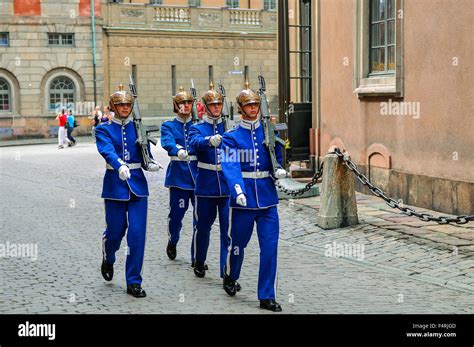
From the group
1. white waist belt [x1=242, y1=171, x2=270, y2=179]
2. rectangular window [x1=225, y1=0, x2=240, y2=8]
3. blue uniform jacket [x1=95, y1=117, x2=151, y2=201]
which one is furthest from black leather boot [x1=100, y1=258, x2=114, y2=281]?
rectangular window [x1=225, y1=0, x2=240, y2=8]

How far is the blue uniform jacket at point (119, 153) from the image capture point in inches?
335

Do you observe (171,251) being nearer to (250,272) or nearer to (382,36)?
(250,272)

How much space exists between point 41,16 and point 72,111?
4592mm

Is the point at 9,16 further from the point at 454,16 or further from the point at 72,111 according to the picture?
the point at 454,16

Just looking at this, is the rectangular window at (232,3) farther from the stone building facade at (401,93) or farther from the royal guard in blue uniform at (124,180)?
the royal guard in blue uniform at (124,180)

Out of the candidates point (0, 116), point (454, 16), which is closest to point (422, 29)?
Result: point (454, 16)

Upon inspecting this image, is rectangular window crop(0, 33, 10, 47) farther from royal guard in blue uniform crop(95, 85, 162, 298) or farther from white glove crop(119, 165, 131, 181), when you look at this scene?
white glove crop(119, 165, 131, 181)

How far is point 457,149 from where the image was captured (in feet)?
41.4

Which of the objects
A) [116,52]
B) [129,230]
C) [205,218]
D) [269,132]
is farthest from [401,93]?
[116,52]

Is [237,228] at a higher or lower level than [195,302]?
higher

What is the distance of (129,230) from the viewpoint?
8.49 m

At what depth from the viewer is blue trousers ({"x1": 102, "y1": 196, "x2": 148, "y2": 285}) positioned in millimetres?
8359

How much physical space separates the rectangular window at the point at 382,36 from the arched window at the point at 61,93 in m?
27.8

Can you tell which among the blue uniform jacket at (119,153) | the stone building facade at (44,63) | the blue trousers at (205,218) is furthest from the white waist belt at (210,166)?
the stone building facade at (44,63)
